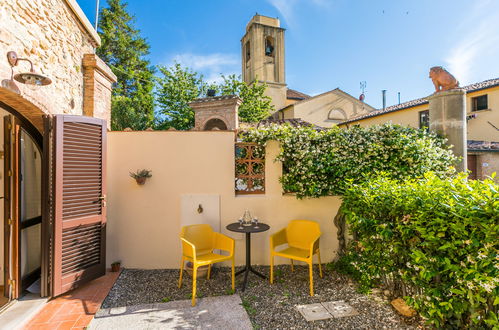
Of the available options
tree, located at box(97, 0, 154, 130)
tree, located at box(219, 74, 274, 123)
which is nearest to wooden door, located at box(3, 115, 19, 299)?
tree, located at box(97, 0, 154, 130)

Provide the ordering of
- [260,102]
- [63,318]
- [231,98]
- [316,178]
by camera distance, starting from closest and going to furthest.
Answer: [63,318] → [316,178] → [231,98] → [260,102]

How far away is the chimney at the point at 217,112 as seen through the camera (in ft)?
40.5

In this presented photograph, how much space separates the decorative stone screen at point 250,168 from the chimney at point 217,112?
727cm

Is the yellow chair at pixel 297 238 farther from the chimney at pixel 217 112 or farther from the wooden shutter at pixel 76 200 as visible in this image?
the chimney at pixel 217 112

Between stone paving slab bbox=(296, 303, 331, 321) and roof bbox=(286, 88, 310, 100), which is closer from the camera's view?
stone paving slab bbox=(296, 303, 331, 321)

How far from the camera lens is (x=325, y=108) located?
69.8 ft

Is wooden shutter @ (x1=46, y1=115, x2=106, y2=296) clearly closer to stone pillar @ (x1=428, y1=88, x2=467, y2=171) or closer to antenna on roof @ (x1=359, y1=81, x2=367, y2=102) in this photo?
stone pillar @ (x1=428, y1=88, x2=467, y2=171)

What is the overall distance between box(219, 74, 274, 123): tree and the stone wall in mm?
12138

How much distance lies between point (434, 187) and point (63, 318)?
475 cm

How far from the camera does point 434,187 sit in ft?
9.39

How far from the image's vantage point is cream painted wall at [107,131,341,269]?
4758 millimetres

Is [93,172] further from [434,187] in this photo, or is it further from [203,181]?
[434,187]

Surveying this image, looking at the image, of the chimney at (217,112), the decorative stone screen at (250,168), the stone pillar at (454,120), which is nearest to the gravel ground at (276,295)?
the decorative stone screen at (250,168)

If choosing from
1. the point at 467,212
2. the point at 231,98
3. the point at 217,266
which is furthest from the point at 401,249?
the point at 231,98
